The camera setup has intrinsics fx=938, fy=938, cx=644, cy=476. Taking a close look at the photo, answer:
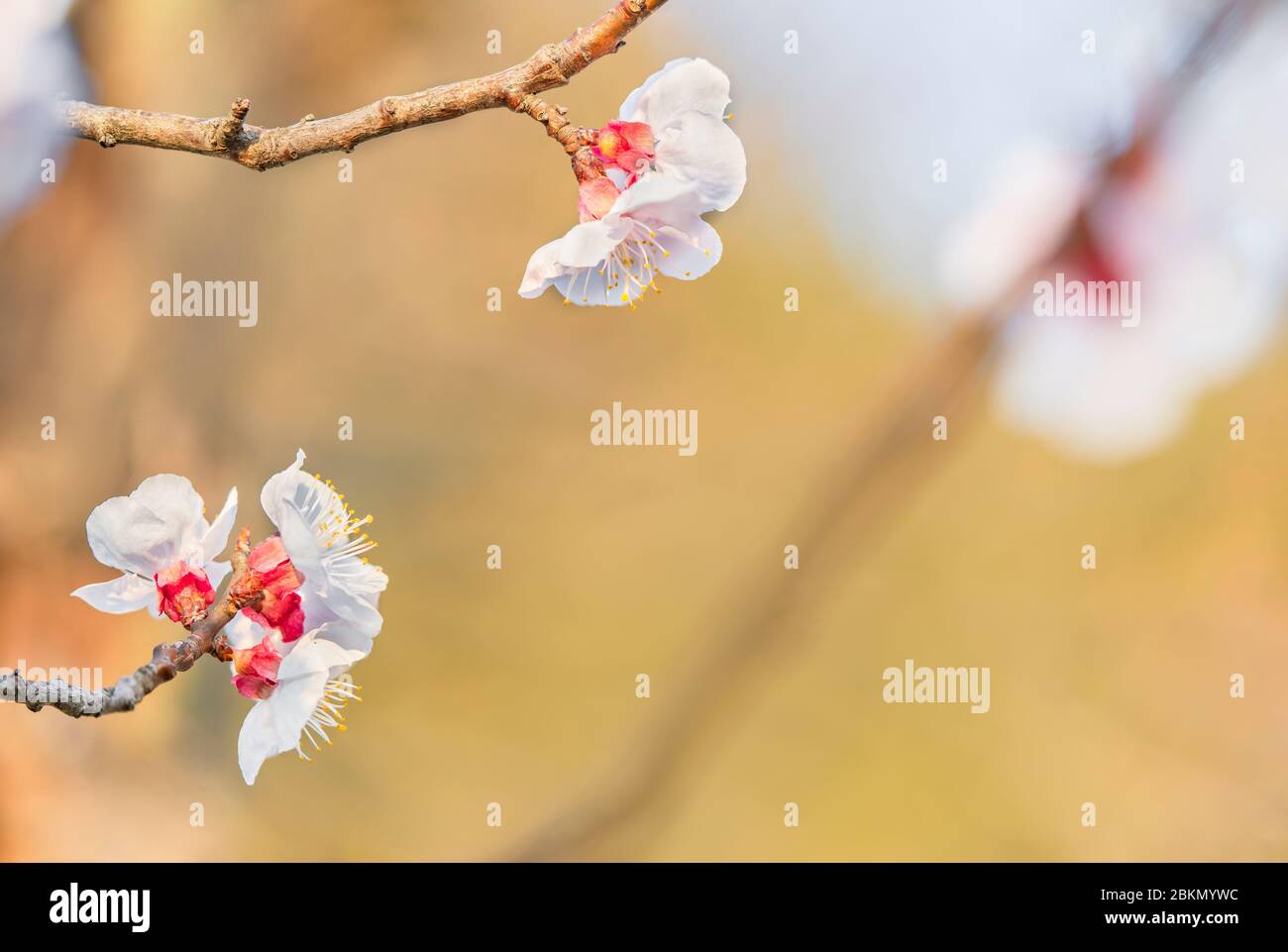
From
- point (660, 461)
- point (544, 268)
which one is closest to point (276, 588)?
point (544, 268)

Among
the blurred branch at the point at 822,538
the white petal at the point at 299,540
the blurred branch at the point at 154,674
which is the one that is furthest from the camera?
the blurred branch at the point at 822,538

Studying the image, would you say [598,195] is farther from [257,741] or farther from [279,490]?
[257,741]

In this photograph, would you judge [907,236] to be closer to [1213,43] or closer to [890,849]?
[1213,43]

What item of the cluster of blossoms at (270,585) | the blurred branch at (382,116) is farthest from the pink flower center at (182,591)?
the blurred branch at (382,116)

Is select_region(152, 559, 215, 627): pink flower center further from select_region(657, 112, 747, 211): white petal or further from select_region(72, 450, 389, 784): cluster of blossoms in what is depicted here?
select_region(657, 112, 747, 211): white petal

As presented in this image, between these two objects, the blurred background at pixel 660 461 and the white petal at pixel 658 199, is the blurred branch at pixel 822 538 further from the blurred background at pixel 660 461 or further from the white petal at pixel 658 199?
the white petal at pixel 658 199

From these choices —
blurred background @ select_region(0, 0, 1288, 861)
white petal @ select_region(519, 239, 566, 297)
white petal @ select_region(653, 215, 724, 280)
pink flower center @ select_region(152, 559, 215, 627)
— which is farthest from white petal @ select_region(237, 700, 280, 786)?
blurred background @ select_region(0, 0, 1288, 861)

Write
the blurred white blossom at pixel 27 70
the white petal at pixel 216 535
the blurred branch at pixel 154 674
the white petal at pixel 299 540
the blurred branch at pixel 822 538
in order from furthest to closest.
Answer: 1. the blurred branch at pixel 822 538
2. the blurred white blossom at pixel 27 70
3. the white petal at pixel 216 535
4. the white petal at pixel 299 540
5. the blurred branch at pixel 154 674
